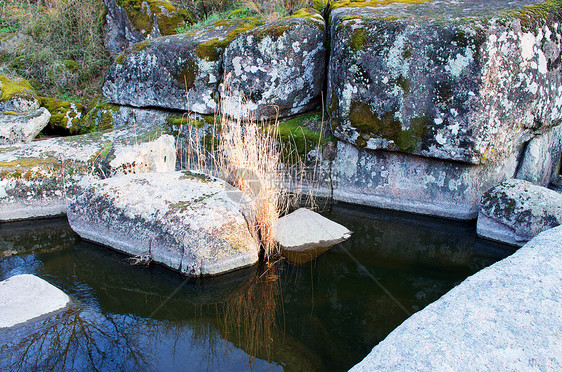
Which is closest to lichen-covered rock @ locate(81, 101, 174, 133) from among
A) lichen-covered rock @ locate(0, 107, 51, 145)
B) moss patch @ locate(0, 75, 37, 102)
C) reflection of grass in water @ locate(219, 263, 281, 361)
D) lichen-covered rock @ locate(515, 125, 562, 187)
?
lichen-covered rock @ locate(0, 107, 51, 145)

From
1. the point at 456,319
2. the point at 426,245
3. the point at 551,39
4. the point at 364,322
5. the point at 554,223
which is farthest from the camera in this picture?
the point at 551,39

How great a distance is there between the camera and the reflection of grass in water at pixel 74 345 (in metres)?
2.66

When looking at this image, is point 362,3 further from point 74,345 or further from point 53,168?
point 74,345

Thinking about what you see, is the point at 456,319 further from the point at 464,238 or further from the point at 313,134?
the point at 313,134

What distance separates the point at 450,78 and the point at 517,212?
144 centimetres

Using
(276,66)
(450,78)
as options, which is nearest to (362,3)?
(276,66)

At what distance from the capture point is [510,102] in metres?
4.32

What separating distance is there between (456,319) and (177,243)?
2.36m

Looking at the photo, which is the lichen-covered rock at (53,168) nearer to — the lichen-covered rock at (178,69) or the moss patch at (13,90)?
the lichen-covered rock at (178,69)

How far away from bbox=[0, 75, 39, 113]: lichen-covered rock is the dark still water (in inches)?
102

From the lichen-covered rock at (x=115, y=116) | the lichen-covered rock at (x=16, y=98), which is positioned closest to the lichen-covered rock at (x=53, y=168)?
the lichen-covered rock at (x=115, y=116)

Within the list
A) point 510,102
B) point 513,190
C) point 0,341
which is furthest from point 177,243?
point 510,102

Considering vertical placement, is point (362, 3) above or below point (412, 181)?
above

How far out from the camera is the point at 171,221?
3693 mm
